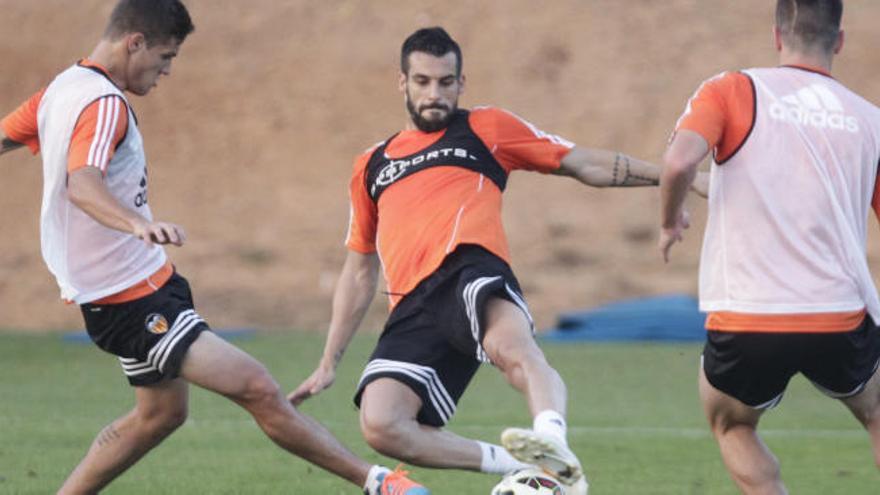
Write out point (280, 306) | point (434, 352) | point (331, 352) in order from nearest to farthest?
1. point (434, 352)
2. point (331, 352)
3. point (280, 306)

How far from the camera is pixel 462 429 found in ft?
38.7

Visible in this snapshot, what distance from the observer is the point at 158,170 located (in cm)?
2780

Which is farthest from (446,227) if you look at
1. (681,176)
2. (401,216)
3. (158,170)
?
(158,170)

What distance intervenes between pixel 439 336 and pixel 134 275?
139 centimetres

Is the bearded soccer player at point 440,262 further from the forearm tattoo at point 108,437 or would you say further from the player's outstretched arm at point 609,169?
the forearm tattoo at point 108,437

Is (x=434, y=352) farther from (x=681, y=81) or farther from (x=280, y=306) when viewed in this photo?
(x=681, y=81)

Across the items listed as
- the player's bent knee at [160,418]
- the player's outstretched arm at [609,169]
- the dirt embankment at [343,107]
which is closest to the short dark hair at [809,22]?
the player's outstretched arm at [609,169]

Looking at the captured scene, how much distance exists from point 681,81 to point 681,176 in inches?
910

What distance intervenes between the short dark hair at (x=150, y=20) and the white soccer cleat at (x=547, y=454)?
2.44 meters

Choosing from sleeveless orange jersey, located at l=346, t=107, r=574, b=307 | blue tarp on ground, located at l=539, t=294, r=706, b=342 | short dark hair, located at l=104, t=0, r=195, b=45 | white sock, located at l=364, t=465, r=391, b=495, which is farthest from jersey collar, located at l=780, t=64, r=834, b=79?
blue tarp on ground, located at l=539, t=294, r=706, b=342

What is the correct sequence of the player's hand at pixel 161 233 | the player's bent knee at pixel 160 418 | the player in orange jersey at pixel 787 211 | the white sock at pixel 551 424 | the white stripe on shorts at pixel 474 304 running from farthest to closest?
the player's bent knee at pixel 160 418
the white stripe on shorts at pixel 474 304
the white sock at pixel 551 424
the player's hand at pixel 161 233
the player in orange jersey at pixel 787 211

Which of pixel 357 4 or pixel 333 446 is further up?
pixel 333 446

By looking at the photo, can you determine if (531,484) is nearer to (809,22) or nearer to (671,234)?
(671,234)

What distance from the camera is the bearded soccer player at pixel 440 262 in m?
7.24
